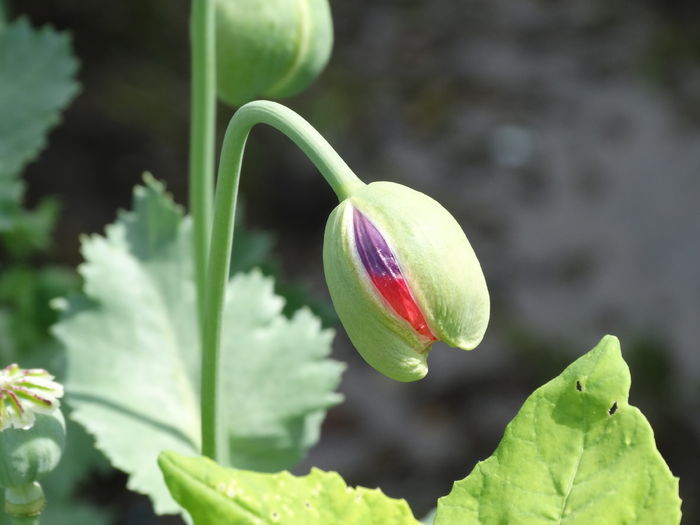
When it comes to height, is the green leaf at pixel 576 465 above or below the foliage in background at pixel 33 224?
below

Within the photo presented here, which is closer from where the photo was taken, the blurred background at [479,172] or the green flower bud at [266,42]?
the green flower bud at [266,42]

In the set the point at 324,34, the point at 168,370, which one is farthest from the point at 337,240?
the point at 168,370

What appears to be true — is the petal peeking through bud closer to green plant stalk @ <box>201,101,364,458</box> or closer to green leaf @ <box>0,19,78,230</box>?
green plant stalk @ <box>201,101,364,458</box>

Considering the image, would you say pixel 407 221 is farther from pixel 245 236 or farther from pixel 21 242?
pixel 21 242

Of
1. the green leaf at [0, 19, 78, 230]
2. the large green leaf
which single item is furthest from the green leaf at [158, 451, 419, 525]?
the green leaf at [0, 19, 78, 230]

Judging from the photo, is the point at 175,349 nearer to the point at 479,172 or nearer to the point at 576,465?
the point at 576,465

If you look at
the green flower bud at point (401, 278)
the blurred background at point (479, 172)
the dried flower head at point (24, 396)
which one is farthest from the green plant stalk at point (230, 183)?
the blurred background at point (479, 172)

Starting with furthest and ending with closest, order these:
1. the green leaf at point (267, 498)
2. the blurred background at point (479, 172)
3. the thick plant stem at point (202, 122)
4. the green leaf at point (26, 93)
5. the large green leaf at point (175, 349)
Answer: the blurred background at point (479, 172) → the green leaf at point (26, 93) → the large green leaf at point (175, 349) → the thick plant stem at point (202, 122) → the green leaf at point (267, 498)

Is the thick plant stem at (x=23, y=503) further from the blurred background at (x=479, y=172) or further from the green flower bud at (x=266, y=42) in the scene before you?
the blurred background at (x=479, y=172)
